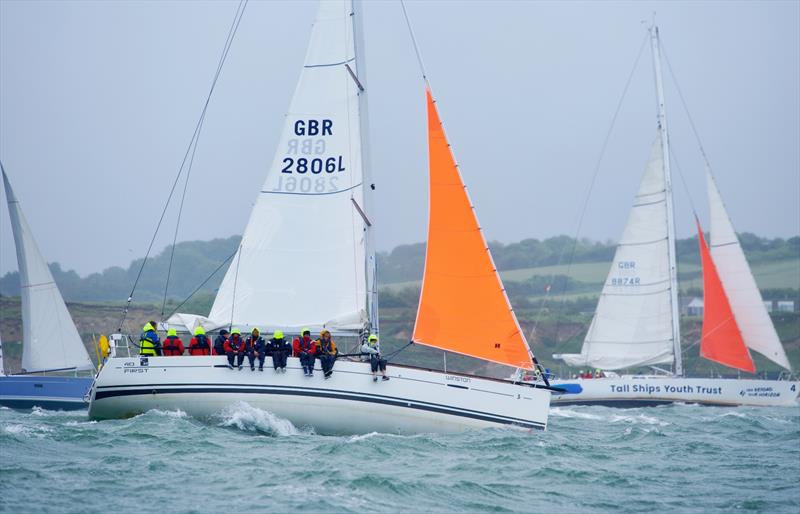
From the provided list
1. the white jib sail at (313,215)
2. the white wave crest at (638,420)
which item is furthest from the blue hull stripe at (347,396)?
the white wave crest at (638,420)

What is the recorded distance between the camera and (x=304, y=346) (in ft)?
70.7

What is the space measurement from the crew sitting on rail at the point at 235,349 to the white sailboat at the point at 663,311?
21011 mm

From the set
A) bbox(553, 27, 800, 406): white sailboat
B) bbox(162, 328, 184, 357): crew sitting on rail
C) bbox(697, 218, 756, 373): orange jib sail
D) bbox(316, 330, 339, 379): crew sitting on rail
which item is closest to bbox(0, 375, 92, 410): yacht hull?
bbox(162, 328, 184, 357): crew sitting on rail

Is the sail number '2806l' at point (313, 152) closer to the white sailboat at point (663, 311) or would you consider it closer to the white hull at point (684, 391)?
the white hull at point (684, 391)

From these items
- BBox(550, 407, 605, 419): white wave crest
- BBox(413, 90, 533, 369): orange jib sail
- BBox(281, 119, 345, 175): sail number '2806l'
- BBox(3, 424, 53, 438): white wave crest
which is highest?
BBox(281, 119, 345, 175): sail number '2806l'

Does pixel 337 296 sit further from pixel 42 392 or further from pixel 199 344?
pixel 42 392

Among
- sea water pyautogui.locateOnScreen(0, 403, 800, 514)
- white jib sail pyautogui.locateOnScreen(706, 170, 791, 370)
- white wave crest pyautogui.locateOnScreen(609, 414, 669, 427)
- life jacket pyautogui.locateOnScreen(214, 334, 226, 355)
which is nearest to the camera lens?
sea water pyautogui.locateOnScreen(0, 403, 800, 514)

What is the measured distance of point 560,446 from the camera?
21.3 m

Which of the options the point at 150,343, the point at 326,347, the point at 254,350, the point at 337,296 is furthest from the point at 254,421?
the point at 337,296

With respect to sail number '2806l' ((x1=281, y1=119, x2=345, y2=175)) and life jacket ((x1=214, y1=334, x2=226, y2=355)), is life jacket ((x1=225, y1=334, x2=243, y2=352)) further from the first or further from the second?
sail number '2806l' ((x1=281, y1=119, x2=345, y2=175))

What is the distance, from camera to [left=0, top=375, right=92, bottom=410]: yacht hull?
3075 centimetres

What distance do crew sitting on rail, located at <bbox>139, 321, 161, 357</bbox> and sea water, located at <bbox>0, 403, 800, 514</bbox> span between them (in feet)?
4.98

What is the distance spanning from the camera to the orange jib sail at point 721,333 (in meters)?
40.5

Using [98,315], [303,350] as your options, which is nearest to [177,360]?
[303,350]
